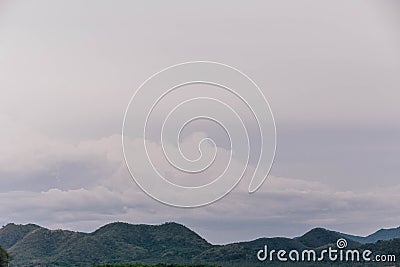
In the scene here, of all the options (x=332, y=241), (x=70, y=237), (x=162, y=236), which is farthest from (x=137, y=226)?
(x=332, y=241)

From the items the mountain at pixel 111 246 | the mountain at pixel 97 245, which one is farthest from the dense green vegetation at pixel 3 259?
the mountain at pixel 97 245

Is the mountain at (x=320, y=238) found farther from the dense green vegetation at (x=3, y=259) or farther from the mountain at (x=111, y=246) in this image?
the dense green vegetation at (x=3, y=259)

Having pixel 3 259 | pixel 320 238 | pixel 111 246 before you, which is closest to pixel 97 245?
pixel 111 246

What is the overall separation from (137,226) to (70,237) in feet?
5.99

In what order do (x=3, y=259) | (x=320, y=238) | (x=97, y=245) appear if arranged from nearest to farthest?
(x=320, y=238) < (x=3, y=259) < (x=97, y=245)

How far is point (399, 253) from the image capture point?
14688mm

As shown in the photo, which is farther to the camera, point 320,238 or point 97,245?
point 97,245

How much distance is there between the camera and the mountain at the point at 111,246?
56.2 feet

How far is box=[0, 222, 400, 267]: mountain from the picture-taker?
56.2ft

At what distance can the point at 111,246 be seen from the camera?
1872 centimetres

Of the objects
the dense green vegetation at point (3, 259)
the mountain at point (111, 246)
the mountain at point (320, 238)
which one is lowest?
the dense green vegetation at point (3, 259)

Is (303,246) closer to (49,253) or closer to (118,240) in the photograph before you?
(118,240)

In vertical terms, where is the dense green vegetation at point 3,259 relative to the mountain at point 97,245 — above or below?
below

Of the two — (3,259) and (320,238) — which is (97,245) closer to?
(3,259)
